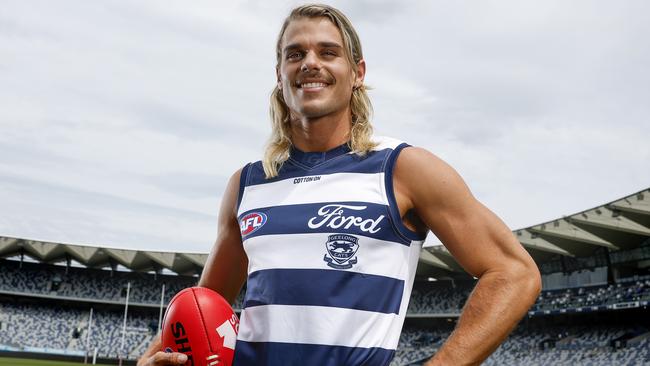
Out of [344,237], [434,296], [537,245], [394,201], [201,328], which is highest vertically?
[394,201]

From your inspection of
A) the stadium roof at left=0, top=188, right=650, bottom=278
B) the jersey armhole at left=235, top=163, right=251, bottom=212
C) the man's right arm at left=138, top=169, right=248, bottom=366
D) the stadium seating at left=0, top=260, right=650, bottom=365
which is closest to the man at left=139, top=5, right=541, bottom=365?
the jersey armhole at left=235, top=163, right=251, bottom=212

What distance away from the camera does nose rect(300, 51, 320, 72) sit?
2678 millimetres

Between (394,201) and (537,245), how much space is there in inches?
1568

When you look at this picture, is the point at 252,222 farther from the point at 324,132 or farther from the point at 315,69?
the point at 315,69

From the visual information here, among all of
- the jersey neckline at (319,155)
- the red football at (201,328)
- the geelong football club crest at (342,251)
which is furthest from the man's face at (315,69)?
the red football at (201,328)

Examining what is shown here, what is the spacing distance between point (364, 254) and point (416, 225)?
0.26 meters

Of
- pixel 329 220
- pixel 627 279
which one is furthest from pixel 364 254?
pixel 627 279

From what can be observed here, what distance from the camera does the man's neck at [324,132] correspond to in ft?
9.07

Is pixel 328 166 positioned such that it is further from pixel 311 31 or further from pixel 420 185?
pixel 311 31

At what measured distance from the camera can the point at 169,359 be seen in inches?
100.0

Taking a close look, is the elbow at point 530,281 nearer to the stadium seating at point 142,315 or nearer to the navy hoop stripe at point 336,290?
the navy hoop stripe at point 336,290

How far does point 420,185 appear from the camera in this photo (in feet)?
8.08

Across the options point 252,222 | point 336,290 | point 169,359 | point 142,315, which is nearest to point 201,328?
point 169,359

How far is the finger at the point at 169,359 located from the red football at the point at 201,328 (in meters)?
0.05
